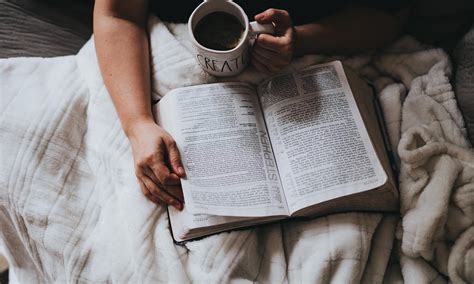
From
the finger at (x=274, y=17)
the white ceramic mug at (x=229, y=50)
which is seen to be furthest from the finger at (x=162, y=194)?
the finger at (x=274, y=17)

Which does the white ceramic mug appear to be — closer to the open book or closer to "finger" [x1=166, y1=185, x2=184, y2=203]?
the open book

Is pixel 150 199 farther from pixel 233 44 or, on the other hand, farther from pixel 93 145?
pixel 233 44

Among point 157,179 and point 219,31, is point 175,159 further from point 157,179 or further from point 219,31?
point 219,31

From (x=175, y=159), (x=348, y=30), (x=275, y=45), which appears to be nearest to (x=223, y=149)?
(x=175, y=159)

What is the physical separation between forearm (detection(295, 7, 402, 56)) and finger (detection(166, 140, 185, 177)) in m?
0.29

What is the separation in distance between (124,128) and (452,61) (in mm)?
649

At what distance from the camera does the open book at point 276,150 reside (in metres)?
0.76

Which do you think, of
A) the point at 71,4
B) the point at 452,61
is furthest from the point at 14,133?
the point at 452,61

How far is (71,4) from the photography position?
111 centimetres

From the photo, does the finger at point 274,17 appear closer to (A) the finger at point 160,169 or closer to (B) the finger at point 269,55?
(B) the finger at point 269,55

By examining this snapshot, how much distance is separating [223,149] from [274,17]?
237 mm

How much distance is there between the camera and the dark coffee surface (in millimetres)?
764

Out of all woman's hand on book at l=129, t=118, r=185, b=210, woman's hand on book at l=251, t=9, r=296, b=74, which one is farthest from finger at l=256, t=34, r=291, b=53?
woman's hand on book at l=129, t=118, r=185, b=210

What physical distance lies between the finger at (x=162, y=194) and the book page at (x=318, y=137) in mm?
184
